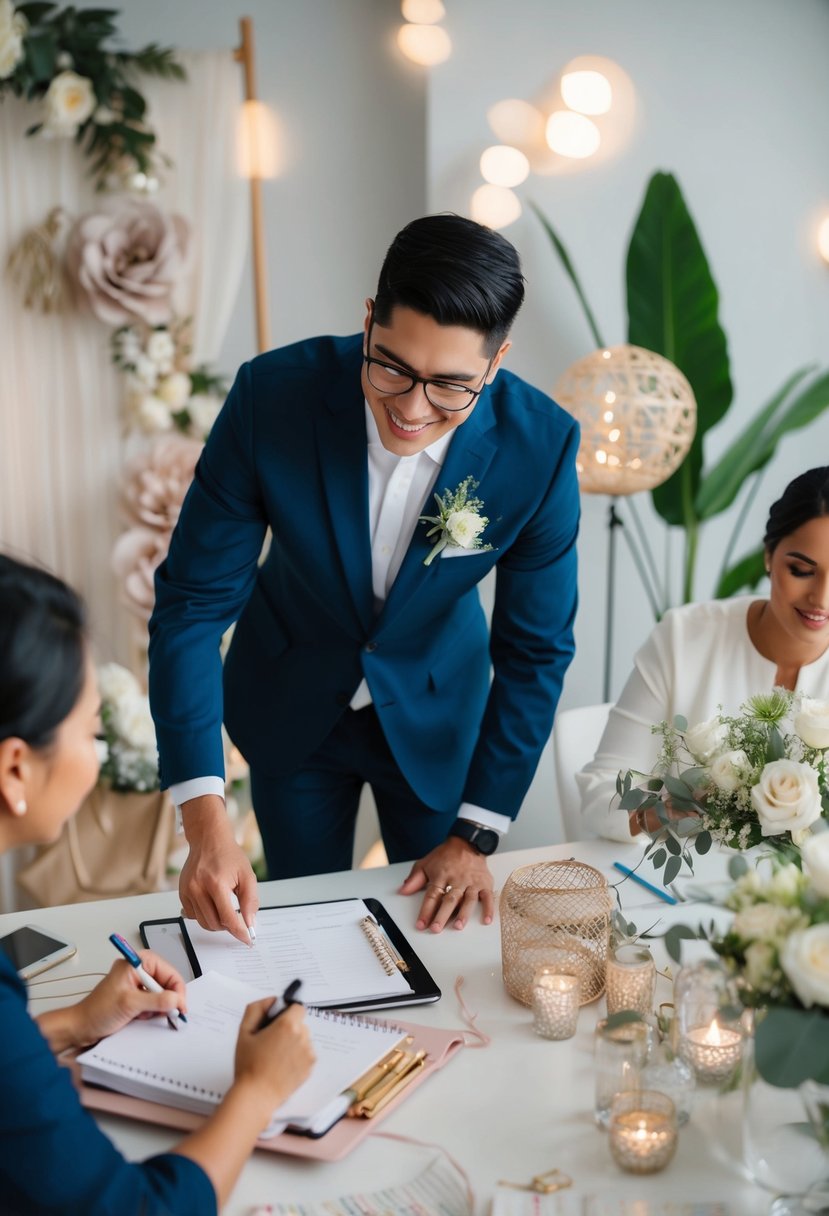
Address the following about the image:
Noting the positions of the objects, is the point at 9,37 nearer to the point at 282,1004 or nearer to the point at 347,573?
the point at 347,573

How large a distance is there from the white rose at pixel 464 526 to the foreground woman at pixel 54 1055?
736 millimetres

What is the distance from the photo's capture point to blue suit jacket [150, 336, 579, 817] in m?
1.82

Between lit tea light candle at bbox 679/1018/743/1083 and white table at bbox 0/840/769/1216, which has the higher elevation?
lit tea light candle at bbox 679/1018/743/1083

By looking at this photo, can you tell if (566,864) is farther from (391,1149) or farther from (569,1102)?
(391,1149)

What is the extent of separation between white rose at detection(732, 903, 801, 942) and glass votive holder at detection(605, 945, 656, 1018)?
372mm

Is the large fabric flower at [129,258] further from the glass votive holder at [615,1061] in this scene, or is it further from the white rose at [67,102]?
the glass votive holder at [615,1061]

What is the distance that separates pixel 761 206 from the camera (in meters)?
3.32

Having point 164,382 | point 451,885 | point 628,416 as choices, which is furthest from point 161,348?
point 451,885

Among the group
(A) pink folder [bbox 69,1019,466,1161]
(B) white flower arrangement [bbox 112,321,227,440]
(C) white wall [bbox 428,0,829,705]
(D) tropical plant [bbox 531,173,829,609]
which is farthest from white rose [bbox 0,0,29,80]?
(A) pink folder [bbox 69,1019,466,1161]

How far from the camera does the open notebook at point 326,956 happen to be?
1.39m

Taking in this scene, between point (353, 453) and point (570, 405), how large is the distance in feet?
3.89

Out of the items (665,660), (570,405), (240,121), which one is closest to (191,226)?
(240,121)

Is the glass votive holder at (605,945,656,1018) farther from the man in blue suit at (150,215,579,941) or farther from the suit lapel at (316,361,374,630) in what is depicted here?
the suit lapel at (316,361,374,630)

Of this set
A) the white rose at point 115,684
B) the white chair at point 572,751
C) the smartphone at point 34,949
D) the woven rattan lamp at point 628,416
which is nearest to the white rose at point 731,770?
the smartphone at point 34,949
